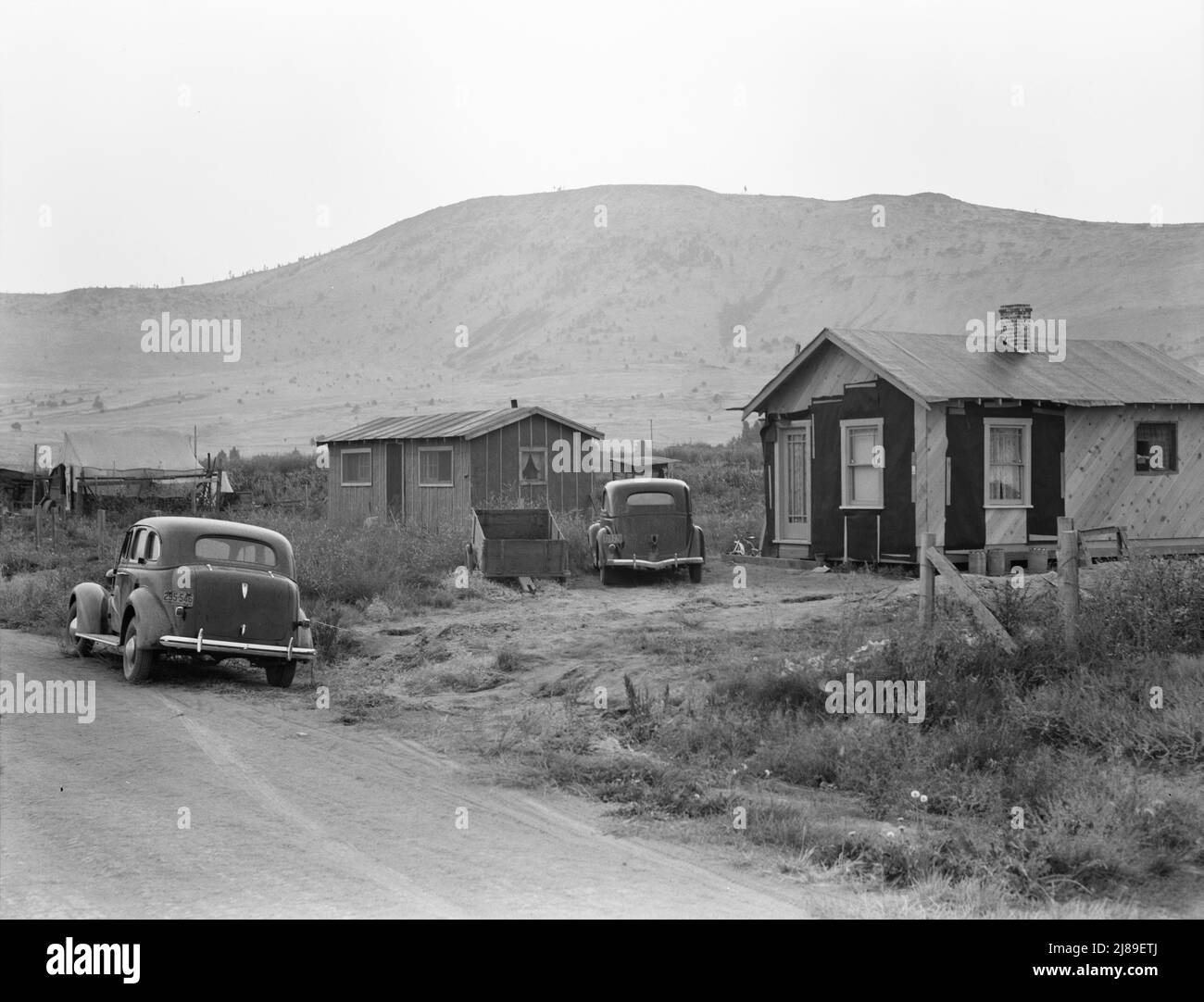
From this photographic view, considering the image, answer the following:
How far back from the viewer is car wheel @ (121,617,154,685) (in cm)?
1309

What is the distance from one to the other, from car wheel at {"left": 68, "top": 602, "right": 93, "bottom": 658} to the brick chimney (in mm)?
15672

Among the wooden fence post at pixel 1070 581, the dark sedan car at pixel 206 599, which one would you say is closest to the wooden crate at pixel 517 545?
the dark sedan car at pixel 206 599

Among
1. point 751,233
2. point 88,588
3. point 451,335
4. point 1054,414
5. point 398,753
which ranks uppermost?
point 751,233

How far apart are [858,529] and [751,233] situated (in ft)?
378

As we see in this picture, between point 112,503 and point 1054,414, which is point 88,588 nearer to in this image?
point 1054,414

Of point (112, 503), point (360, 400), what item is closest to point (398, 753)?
point (112, 503)

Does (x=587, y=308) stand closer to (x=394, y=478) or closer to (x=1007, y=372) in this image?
(x=394, y=478)

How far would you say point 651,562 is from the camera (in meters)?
22.0

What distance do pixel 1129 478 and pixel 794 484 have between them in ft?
18.6

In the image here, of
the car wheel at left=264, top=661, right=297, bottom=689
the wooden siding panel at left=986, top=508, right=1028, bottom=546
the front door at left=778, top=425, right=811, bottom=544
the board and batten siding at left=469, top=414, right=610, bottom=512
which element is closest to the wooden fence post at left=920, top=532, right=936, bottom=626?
the car wheel at left=264, top=661, right=297, bottom=689

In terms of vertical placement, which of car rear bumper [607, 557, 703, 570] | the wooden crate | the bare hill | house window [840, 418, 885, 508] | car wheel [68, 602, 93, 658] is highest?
the bare hill

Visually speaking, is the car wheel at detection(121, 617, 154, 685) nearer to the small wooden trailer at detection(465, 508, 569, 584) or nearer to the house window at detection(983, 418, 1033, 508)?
the small wooden trailer at detection(465, 508, 569, 584)

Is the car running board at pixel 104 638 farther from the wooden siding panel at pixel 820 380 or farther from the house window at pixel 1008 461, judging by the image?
the house window at pixel 1008 461

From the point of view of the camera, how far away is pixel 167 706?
11.9m
